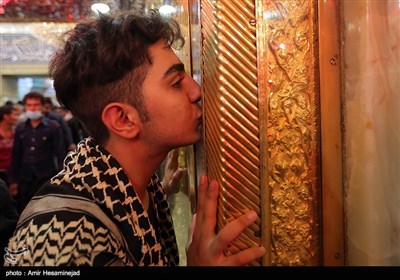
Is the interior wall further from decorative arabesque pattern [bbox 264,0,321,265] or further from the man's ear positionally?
the man's ear

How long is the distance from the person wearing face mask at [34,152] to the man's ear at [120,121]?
2446mm

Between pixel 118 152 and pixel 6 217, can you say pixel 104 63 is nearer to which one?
pixel 118 152

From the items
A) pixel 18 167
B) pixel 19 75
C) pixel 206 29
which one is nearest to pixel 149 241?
pixel 206 29

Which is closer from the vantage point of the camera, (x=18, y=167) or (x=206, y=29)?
(x=206, y=29)

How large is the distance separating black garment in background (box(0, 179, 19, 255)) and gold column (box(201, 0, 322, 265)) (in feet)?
4.51

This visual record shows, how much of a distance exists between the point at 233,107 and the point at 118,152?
1.05 ft

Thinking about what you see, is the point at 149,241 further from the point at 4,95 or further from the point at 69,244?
the point at 4,95

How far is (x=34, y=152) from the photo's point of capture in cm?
332

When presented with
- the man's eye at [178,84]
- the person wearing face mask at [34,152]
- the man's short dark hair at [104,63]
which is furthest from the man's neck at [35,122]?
the man's eye at [178,84]

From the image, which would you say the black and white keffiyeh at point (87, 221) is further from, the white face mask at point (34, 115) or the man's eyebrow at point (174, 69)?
the white face mask at point (34, 115)

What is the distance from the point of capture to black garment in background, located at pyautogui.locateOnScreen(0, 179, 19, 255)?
179 centimetres

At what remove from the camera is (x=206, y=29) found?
80cm

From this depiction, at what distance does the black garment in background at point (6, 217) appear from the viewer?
1790mm

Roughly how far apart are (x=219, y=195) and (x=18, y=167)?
9.57 ft
